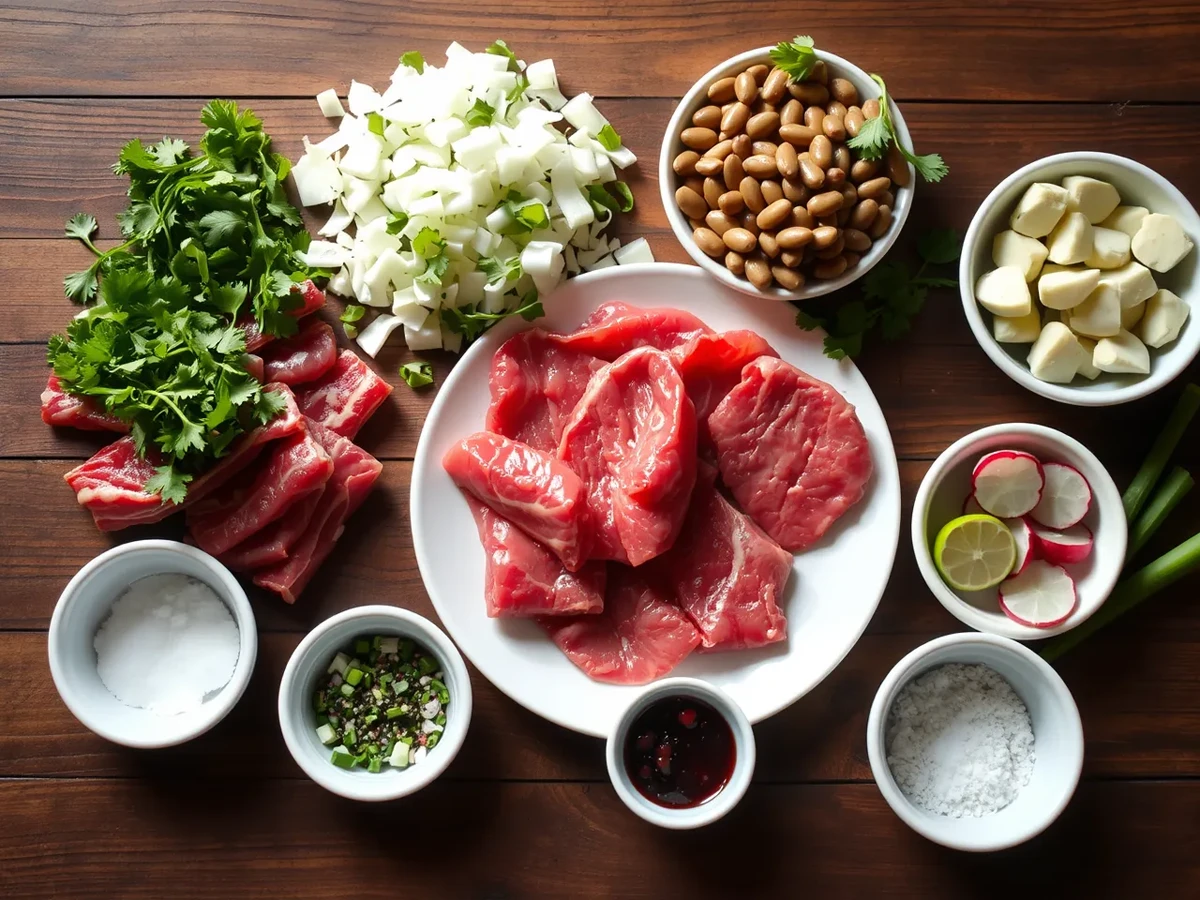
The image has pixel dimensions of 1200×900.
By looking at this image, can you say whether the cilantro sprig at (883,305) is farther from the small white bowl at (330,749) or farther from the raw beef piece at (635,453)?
the small white bowl at (330,749)

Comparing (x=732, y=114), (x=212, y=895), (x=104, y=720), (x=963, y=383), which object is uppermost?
(x=732, y=114)

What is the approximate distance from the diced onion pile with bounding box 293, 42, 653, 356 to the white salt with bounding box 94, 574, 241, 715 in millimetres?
685

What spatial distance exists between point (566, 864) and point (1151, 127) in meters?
2.19

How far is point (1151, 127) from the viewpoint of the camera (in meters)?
2.17


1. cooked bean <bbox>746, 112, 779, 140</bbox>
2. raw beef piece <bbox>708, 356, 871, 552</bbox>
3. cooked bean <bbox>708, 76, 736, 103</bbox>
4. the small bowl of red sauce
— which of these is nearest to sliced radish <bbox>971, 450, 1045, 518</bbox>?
raw beef piece <bbox>708, 356, 871, 552</bbox>

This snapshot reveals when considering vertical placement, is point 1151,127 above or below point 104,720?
above

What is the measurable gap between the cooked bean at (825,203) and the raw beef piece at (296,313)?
1.10 metres

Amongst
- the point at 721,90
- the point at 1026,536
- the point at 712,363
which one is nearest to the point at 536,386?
the point at 712,363

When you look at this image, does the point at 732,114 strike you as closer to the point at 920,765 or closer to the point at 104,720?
the point at 920,765

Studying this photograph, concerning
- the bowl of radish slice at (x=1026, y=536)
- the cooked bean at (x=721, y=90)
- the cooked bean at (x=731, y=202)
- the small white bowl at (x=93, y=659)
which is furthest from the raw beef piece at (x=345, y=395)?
the bowl of radish slice at (x=1026, y=536)

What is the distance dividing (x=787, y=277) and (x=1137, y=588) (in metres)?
1.05

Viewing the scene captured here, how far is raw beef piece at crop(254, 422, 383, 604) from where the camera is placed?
2.03 meters

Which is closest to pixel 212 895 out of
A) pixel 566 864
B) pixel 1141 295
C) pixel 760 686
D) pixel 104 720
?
Result: pixel 104 720

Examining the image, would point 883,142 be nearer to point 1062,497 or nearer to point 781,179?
point 781,179
